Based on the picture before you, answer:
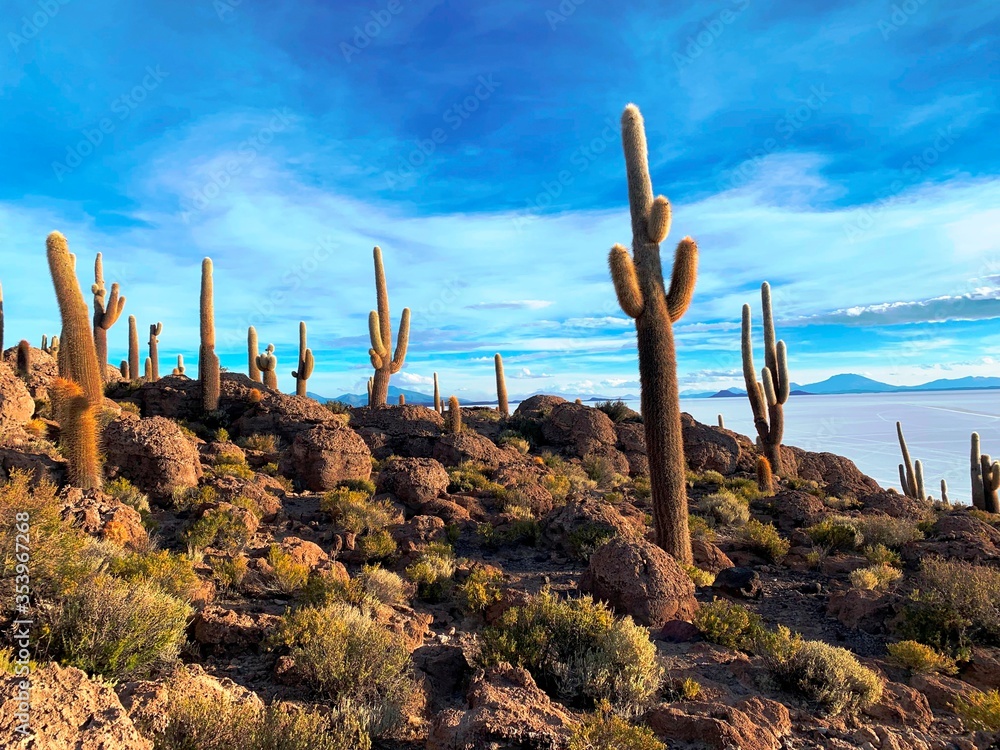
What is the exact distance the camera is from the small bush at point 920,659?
646 cm

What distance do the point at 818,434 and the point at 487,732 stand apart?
274ft

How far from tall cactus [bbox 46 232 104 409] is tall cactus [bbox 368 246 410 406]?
40.3 feet

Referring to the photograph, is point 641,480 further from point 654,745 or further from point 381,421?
point 654,745

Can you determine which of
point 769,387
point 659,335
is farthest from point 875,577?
point 769,387

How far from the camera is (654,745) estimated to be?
4.28m

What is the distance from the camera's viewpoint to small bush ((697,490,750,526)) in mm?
13508

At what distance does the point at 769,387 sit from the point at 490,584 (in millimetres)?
15766

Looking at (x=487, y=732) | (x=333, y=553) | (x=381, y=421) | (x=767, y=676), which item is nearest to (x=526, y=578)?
(x=333, y=553)

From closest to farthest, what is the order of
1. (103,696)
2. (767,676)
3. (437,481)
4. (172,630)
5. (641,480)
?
(103,696), (172,630), (767,676), (437,481), (641,480)

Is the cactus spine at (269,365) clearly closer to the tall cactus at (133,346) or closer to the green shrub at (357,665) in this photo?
the tall cactus at (133,346)

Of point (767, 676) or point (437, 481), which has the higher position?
point (437, 481)

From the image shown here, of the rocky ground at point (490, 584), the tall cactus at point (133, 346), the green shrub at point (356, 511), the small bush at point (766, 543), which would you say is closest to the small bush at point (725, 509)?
the rocky ground at point (490, 584)

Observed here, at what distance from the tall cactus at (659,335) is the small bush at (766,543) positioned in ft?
7.33

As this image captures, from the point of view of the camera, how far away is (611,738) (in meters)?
4.23
